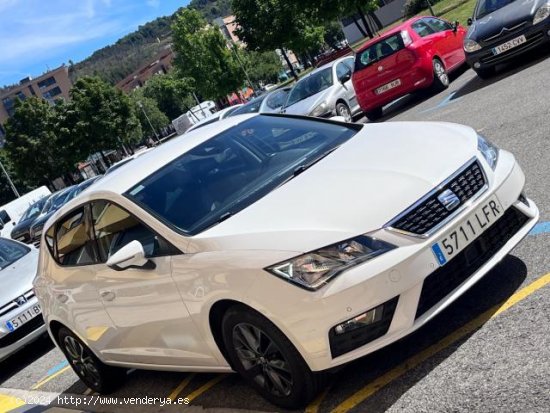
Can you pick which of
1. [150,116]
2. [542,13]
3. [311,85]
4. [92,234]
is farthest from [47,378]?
[150,116]

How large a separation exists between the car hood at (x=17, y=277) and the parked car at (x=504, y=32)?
7.95m

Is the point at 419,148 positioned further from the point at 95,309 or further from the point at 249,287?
the point at 95,309

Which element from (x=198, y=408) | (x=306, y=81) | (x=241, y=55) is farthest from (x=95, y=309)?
(x=241, y=55)

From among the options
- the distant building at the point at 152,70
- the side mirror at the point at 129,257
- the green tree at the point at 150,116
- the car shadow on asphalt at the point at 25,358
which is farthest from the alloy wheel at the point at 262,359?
the distant building at the point at 152,70

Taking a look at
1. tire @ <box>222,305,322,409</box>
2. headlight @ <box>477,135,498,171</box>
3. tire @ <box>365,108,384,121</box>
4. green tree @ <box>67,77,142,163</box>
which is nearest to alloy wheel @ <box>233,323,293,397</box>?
tire @ <box>222,305,322,409</box>

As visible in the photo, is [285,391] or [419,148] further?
[419,148]

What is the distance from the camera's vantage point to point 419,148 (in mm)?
4062

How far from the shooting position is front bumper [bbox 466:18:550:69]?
10.5 m

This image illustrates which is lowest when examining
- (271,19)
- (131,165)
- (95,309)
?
(95,309)

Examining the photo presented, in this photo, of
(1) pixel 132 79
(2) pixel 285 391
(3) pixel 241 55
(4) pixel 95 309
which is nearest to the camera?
(2) pixel 285 391

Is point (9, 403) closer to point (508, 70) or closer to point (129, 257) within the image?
point (129, 257)

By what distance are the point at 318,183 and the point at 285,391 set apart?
120 cm

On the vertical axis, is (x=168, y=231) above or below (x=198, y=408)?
above

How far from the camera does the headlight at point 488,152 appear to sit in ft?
13.1
